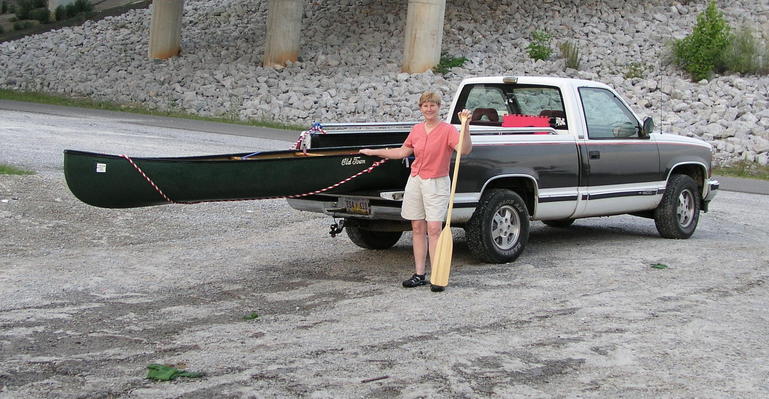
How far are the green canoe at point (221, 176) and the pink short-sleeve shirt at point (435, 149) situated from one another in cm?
47

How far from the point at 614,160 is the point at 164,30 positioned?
29.0 metres

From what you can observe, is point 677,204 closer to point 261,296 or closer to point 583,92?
point 583,92

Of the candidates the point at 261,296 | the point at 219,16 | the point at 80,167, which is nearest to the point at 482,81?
the point at 261,296

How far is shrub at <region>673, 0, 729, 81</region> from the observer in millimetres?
29859

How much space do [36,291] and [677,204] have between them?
7.12 metres

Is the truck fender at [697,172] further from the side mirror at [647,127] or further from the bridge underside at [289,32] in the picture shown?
the bridge underside at [289,32]

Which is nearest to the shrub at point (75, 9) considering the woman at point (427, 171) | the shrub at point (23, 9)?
the shrub at point (23, 9)

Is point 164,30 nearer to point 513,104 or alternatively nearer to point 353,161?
point 513,104

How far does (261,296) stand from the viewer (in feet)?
29.6

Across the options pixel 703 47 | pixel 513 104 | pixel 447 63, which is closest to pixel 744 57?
pixel 703 47

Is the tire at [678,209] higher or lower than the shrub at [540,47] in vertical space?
lower

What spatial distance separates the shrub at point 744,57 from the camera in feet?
97.3

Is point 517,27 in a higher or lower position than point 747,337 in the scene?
higher

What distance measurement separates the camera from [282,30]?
1387 inches
